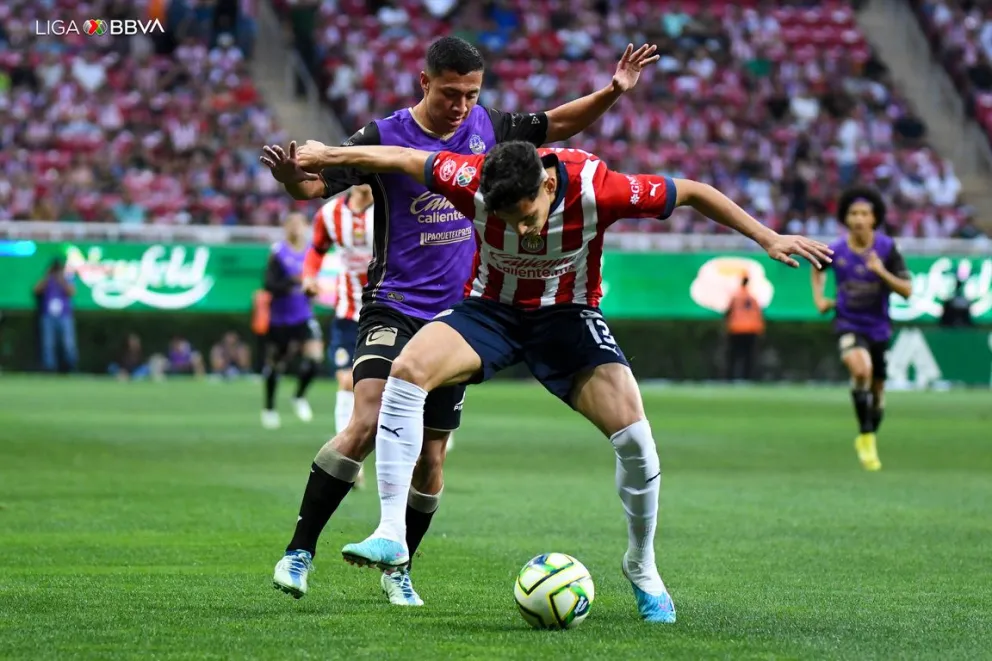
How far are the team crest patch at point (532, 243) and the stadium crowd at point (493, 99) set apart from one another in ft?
83.7

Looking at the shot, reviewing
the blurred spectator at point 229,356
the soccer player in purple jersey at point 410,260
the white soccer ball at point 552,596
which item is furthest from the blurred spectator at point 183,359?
the white soccer ball at point 552,596

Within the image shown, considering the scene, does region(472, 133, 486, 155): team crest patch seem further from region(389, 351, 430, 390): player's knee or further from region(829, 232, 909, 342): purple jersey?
region(829, 232, 909, 342): purple jersey

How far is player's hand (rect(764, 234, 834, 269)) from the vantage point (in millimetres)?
6602

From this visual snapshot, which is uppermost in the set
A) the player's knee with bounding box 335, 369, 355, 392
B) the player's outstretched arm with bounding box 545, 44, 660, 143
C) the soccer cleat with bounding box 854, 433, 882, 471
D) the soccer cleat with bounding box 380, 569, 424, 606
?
the player's outstretched arm with bounding box 545, 44, 660, 143

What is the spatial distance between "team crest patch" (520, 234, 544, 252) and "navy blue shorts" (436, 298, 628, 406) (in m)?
0.31

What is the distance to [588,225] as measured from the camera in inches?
273

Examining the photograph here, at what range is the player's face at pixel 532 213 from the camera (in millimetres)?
6613

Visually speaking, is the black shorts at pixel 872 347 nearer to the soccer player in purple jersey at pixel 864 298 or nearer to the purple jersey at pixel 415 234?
the soccer player in purple jersey at pixel 864 298

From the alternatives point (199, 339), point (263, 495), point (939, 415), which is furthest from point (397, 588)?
point (199, 339)

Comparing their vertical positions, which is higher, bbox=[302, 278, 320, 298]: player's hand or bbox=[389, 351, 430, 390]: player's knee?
bbox=[389, 351, 430, 390]: player's knee

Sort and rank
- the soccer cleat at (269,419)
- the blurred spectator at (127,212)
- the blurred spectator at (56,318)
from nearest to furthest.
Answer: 1. the soccer cleat at (269,419)
2. the blurred spectator at (56,318)
3. the blurred spectator at (127,212)

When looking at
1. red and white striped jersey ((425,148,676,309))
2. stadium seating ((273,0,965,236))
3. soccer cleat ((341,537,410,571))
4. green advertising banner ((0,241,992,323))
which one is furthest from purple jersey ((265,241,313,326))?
stadium seating ((273,0,965,236))

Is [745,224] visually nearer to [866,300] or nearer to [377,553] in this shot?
[377,553]

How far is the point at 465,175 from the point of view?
6.84 m
